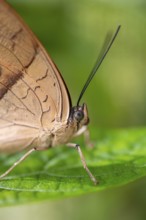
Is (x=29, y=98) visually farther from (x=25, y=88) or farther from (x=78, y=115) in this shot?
(x=78, y=115)

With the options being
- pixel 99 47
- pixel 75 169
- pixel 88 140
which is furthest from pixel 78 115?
pixel 99 47

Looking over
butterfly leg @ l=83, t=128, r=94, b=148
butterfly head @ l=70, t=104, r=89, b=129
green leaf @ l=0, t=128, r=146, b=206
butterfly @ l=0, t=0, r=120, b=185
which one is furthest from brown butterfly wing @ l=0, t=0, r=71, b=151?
butterfly leg @ l=83, t=128, r=94, b=148

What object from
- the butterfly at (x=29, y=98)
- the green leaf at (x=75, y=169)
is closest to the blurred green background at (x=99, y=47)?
the green leaf at (x=75, y=169)

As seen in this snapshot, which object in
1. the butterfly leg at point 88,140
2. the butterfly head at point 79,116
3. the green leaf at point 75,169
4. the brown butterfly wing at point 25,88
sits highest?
the brown butterfly wing at point 25,88

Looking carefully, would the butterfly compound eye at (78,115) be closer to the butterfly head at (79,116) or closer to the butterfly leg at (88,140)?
the butterfly head at (79,116)

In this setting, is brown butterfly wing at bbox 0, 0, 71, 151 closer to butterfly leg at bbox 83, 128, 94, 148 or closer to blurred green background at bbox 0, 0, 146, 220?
butterfly leg at bbox 83, 128, 94, 148

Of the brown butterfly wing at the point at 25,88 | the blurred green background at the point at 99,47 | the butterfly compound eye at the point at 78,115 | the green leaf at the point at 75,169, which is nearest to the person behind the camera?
the green leaf at the point at 75,169
